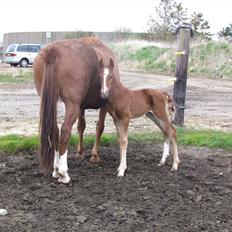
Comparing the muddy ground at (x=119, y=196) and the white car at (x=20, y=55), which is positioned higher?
the muddy ground at (x=119, y=196)

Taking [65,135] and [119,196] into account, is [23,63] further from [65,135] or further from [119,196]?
[119,196]

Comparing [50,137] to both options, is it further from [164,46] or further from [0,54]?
[0,54]

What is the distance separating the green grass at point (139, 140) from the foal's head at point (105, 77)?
2.53m

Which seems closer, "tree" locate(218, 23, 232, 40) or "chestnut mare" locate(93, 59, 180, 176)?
"chestnut mare" locate(93, 59, 180, 176)

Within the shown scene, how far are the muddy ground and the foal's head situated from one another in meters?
1.18

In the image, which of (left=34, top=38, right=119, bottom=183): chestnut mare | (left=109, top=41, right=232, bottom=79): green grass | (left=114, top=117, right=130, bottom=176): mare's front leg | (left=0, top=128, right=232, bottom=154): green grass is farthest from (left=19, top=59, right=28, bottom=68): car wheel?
(left=34, top=38, right=119, bottom=183): chestnut mare

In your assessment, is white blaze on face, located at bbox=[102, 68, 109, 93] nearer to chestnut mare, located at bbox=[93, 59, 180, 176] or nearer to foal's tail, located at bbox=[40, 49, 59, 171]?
chestnut mare, located at bbox=[93, 59, 180, 176]

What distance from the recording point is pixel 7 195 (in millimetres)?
6145

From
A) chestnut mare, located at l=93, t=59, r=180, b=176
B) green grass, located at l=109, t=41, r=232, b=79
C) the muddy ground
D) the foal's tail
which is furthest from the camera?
green grass, located at l=109, t=41, r=232, b=79

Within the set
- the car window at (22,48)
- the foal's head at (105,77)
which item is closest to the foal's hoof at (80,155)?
the foal's head at (105,77)

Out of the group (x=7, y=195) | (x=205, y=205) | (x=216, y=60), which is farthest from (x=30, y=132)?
(x=216, y=60)

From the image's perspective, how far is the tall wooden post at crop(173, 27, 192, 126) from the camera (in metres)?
11.0

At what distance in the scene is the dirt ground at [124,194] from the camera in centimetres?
520

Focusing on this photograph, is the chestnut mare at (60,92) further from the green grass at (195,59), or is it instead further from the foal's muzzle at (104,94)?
the green grass at (195,59)
